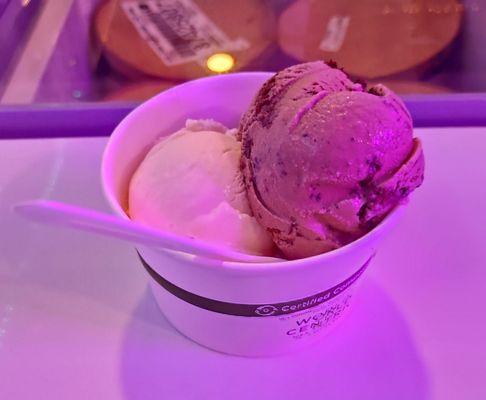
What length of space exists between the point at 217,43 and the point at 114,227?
62 cm

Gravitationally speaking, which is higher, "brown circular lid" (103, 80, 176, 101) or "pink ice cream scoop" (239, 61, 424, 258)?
"pink ice cream scoop" (239, 61, 424, 258)

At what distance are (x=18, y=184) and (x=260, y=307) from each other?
428mm

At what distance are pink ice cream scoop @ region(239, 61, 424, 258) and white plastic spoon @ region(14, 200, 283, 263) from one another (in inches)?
2.6

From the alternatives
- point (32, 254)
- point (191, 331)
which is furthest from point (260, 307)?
point (32, 254)

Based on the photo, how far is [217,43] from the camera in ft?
3.43

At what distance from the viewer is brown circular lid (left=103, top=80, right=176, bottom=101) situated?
0.94 metres

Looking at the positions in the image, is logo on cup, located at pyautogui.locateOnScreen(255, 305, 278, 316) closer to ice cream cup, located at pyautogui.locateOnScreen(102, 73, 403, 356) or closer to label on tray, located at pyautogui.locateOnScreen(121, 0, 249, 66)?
ice cream cup, located at pyautogui.locateOnScreen(102, 73, 403, 356)

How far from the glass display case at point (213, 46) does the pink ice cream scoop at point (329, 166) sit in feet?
1.16

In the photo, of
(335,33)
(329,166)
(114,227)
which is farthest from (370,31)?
(114,227)

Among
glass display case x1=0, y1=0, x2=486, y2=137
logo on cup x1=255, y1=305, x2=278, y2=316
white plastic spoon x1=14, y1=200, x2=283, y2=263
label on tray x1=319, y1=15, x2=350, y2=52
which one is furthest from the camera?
label on tray x1=319, y1=15, x2=350, y2=52

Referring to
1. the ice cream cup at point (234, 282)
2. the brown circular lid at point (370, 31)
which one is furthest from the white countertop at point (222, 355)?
the brown circular lid at point (370, 31)

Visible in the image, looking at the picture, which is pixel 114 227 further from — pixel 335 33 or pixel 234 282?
pixel 335 33

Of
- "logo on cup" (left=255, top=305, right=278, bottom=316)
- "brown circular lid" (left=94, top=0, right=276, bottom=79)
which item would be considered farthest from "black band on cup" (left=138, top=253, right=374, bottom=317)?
"brown circular lid" (left=94, top=0, right=276, bottom=79)

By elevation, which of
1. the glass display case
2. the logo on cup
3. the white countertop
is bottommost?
the white countertop
